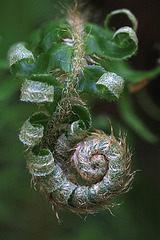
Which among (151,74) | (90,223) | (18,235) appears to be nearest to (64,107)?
(151,74)

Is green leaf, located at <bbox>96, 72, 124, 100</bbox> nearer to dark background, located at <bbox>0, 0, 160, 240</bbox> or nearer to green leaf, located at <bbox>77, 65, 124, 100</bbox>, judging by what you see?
green leaf, located at <bbox>77, 65, 124, 100</bbox>

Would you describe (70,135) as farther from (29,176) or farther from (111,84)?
(29,176)

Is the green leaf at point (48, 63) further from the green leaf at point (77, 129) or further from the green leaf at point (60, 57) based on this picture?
the green leaf at point (77, 129)

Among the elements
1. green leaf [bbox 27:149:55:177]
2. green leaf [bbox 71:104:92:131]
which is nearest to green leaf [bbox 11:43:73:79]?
green leaf [bbox 71:104:92:131]

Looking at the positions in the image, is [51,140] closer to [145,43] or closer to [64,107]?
[64,107]

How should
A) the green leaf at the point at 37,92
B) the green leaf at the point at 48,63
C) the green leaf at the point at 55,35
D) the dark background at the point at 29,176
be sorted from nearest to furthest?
the green leaf at the point at 37,92 → the green leaf at the point at 48,63 → the green leaf at the point at 55,35 → the dark background at the point at 29,176


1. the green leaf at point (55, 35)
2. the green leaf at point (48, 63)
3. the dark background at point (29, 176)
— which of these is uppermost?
the green leaf at point (55, 35)

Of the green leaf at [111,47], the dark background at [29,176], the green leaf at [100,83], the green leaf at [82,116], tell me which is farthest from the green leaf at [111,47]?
the dark background at [29,176]
